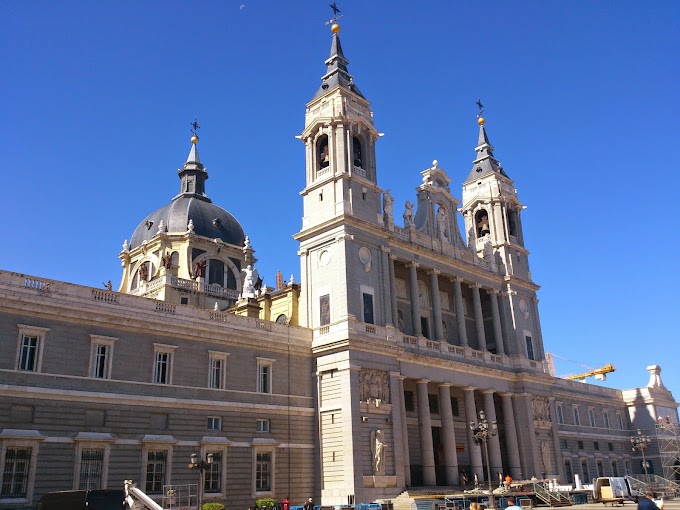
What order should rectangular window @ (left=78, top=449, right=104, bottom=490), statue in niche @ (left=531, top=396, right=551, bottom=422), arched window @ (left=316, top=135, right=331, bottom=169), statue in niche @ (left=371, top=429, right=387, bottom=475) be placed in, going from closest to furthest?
rectangular window @ (left=78, top=449, right=104, bottom=490)
statue in niche @ (left=371, top=429, right=387, bottom=475)
arched window @ (left=316, top=135, right=331, bottom=169)
statue in niche @ (left=531, top=396, right=551, bottom=422)

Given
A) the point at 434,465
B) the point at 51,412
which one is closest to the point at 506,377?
the point at 434,465

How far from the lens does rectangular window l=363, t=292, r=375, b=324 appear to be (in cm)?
4356

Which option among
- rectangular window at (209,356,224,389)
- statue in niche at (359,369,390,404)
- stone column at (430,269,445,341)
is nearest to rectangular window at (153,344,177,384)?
rectangular window at (209,356,224,389)

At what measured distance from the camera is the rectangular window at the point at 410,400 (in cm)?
4735

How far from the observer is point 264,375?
4044 centimetres

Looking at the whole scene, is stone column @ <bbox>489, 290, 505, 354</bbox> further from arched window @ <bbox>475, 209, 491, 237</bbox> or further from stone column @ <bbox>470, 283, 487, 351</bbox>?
arched window @ <bbox>475, 209, 491, 237</bbox>

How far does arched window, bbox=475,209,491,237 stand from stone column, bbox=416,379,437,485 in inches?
825

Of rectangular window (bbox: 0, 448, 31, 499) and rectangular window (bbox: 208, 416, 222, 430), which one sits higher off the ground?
rectangular window (bbox: 208, 416, 222, 430)

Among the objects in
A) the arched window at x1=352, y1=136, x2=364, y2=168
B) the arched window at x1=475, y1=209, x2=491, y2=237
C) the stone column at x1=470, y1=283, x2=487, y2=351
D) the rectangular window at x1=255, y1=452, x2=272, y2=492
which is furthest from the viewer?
the arched window at x1=475, y1=209, x2=491, y2=237

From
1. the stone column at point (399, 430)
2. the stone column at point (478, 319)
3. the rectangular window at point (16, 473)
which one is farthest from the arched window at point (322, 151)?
the rectangular window at point (16, 473)

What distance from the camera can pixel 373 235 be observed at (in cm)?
4578

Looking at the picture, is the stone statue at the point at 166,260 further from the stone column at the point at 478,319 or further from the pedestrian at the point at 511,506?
the pedestrian at the point at 511,506

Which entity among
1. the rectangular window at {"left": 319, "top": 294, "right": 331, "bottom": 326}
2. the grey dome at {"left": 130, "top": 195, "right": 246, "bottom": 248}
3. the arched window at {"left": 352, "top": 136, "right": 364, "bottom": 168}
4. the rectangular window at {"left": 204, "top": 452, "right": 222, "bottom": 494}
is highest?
the grey dome at {"left": 130, "top": 195, "right": 246, "bottom": 248}

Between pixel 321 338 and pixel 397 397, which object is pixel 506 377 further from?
pixel 321 338
